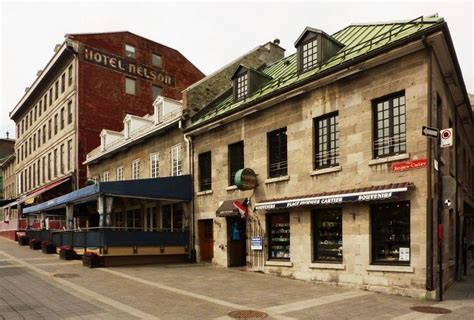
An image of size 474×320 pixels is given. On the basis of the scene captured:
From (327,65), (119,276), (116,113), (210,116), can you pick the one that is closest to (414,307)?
(327,65)

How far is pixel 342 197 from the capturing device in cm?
1376

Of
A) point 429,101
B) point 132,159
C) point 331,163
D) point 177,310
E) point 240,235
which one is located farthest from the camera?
point 132,159

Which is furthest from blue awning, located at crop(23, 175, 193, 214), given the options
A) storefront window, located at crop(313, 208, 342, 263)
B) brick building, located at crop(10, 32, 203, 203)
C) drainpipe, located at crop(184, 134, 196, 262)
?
brick building, located at crop(10, 32, 203, 203)

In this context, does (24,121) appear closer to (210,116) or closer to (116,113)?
(116,113)

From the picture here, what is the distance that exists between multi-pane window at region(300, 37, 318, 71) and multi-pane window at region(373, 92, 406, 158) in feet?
12.2

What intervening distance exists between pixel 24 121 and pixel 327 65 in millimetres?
44131

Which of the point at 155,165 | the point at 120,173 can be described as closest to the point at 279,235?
the point at 155,165

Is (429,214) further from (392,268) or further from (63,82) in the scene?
(63,82)

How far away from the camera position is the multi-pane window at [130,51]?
3756 cm

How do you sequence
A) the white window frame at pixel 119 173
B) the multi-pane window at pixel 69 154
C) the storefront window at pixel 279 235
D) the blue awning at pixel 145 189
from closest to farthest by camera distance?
the storefront window at pixel 279 235 → the blue awning at pixel 145 189 → the white window frame at pixel 119 173 → the multi-pane window at pixel 69 154

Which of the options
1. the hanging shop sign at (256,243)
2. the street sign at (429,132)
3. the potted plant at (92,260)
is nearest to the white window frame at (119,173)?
the potted plant at (92,260)

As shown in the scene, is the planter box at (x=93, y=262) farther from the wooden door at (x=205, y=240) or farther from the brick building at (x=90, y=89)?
the brick building at (x=90, y=89)

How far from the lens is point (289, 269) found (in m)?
16.2

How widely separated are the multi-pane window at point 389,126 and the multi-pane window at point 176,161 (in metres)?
11.3
